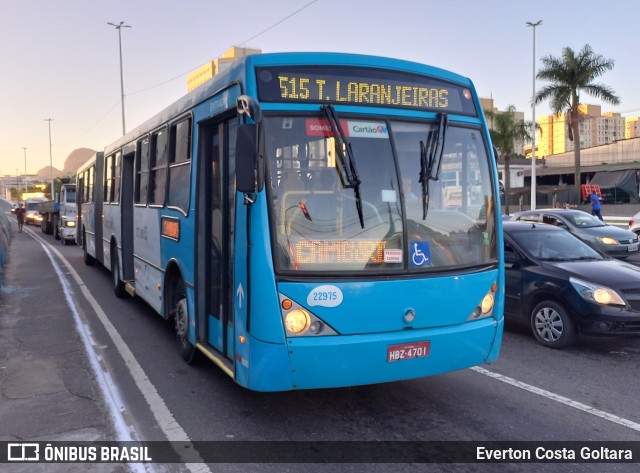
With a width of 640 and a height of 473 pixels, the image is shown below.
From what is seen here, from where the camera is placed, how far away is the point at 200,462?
4148 mm

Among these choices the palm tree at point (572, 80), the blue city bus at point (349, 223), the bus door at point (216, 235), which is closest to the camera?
the blue city bus at point (349, 223)

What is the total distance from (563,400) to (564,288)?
2176mm

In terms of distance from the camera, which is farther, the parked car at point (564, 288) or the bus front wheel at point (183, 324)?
the parked car at point (564, 288)

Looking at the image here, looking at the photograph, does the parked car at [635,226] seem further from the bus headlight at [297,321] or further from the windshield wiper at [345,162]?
the bus headlight at [297,321]

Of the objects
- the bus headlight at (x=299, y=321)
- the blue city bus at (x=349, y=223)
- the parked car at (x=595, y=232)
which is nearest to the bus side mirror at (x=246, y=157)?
the blue city bus at (x=349, y=223)

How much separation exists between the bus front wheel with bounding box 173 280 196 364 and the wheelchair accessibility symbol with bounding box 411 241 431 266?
2735mm

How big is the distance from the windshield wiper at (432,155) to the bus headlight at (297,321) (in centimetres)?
128

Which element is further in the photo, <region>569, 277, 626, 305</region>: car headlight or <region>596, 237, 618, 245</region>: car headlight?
<region>596, 237, 618, 245</region>: car headlight

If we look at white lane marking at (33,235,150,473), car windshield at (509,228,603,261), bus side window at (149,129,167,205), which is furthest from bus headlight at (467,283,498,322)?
bus side window at (149,129,167,205)

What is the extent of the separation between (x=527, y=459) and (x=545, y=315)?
142 inches

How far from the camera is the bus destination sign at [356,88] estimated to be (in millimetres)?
4535

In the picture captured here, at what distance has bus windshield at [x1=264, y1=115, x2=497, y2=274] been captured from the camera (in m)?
4.38

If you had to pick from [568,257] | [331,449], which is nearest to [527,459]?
[331,449]

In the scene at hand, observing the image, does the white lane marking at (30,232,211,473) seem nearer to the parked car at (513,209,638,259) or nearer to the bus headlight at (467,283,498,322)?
the bus headlight at (467,283,498,322)
